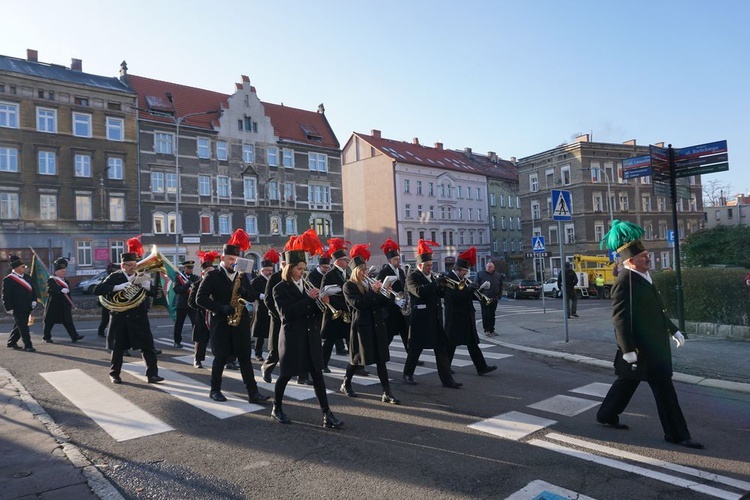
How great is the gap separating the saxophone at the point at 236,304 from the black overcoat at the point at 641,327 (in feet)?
14.5

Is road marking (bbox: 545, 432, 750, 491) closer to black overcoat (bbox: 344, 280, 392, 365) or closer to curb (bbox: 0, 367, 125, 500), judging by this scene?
black overcoat (bbox: 344, 280, 392, 365)

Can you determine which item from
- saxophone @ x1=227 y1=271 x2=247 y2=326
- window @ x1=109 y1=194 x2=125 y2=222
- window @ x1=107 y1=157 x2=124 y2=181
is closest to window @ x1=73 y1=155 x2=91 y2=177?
window @ x1=107 y1=157 x2=124 y2=181

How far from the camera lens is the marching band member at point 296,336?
18.3 ft

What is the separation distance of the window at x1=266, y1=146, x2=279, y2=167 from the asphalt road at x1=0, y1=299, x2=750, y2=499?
1596 inches

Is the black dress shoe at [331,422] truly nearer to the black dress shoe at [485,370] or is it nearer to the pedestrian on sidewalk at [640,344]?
the pedestrian on sidewalk at [640,344]

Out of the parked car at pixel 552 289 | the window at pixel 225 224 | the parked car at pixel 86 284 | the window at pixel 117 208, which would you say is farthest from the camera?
the window at pixel 225 224

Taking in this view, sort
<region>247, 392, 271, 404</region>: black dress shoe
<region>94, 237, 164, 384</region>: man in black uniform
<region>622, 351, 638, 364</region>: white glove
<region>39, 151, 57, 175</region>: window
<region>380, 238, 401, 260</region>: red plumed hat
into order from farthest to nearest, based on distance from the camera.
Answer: <region>39, 151, 57, 175</region>: window
<region>380, 238, 401, 260</region>: red plumed hat
<region>94, 237, 164, 384</region>: man in black uniform
<region>247, 392, 271, 404</region>: black dress shoe
<region>622, 351, 638, 364</region>: white glove

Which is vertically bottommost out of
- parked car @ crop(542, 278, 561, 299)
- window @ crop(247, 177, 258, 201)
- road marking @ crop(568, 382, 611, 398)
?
parked car @ crop(542, 278, 561, 299)

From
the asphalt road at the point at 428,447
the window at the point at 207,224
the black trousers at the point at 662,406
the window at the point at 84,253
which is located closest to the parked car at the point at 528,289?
the window at the point at 207,224

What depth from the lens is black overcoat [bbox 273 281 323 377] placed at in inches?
221

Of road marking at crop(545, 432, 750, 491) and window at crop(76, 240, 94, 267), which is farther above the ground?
window at crop(76, 240, 94, 267)

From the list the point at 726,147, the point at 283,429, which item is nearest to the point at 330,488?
the point at 283,429

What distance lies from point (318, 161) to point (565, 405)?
45664mm

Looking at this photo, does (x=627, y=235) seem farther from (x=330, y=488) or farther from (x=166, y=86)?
(x=166, y=86)
